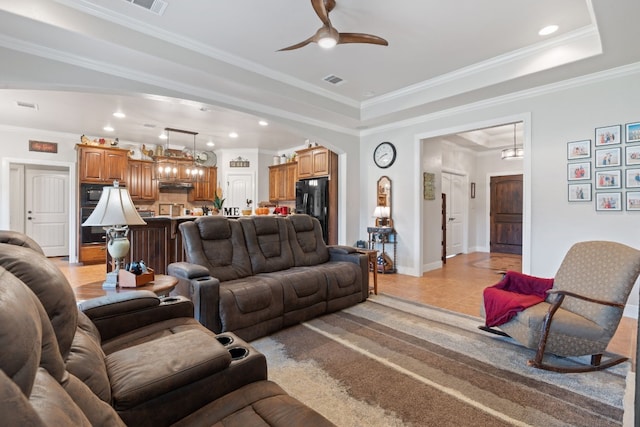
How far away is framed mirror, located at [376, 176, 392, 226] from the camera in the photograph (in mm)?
5624

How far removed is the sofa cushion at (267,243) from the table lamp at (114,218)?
3.98ft

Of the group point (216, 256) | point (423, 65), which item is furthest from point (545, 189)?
point (216, 256)

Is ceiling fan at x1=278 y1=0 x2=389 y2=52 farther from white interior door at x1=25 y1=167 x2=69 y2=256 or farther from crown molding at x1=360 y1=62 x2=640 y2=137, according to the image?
white interior door at x1=25 y1=167 x2=69 y2=256

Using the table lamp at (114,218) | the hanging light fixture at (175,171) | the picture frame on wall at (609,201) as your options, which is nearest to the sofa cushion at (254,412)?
the table lamp at (114,218)

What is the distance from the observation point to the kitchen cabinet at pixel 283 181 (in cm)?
784

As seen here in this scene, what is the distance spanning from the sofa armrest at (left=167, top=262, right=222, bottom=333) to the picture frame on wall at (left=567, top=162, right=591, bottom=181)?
13.5ft

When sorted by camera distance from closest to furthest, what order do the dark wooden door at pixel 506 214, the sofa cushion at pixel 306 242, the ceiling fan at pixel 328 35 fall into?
1. the ceiling fan at pixel 328 35
2. the sofa cushion at pixel 306 242
3. the dark wooden door at pixel 506 214

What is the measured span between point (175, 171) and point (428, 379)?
702cm

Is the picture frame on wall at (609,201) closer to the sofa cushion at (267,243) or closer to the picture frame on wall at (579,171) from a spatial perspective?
the picture frame on wall at (579,171)

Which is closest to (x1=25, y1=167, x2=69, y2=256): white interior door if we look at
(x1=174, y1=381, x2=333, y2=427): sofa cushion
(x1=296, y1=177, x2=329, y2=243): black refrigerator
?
(x1=296, y1=177, x2=329, y2=243): black refrigerator

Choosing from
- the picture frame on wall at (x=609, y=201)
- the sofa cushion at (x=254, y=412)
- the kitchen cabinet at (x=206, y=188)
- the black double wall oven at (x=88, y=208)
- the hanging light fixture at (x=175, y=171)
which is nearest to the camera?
the sofa cushion at (x=254, y=412)

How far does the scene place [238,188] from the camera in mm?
8617

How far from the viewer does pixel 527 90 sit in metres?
3.99

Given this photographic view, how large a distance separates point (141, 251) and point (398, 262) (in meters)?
4.07
